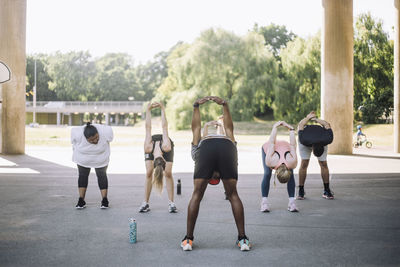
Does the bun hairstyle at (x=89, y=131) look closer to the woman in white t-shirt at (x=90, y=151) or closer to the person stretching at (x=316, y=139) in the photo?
the woman in white t-shirt at (x=90, y=151)

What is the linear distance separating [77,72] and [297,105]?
49.4 m

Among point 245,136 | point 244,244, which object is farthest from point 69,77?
point 244,244

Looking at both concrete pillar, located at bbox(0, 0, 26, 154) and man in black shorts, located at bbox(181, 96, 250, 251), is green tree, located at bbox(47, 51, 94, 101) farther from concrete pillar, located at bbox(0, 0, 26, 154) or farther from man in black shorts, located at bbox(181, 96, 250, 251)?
man in black shorts, located at bbox(181, 96, 250, 251)

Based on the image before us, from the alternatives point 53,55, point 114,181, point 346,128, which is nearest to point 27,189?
point 114,181

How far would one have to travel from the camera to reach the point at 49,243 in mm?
4770

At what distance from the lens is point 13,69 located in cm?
1702

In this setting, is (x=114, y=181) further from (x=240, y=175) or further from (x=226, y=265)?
(x=226, y=265)

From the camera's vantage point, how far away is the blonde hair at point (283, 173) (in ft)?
18.2

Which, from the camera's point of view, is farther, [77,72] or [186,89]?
[77,72]

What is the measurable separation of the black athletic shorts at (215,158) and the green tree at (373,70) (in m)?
33.3

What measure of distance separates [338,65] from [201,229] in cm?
1501

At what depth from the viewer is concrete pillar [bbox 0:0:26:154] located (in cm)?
1686

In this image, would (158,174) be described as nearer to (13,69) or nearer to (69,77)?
(13,69)

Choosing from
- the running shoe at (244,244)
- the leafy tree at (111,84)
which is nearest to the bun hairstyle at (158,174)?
the running shoe at (244,244)
